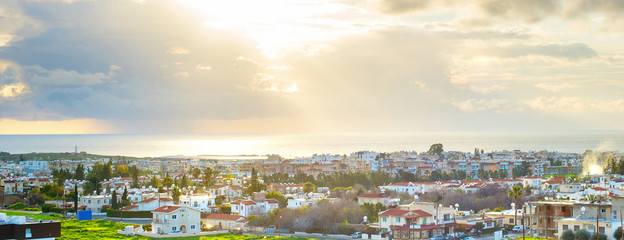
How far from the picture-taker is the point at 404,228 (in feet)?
113

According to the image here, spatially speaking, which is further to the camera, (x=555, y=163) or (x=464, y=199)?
(x=555, y=163)

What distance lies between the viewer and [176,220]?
121 feet

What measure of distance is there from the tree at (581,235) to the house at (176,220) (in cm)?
1959

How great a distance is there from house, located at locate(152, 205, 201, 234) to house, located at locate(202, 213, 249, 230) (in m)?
2.37

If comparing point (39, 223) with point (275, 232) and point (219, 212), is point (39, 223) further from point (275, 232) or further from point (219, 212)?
point (219, 212)

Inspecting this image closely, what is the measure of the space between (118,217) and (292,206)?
11515 mm

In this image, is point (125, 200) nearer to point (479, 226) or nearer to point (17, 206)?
point (17, 206)

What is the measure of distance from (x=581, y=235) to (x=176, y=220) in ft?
67.2

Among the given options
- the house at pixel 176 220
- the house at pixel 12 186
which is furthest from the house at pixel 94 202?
the house at pixel 12 186

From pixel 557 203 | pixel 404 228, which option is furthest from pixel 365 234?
pixel 557 203

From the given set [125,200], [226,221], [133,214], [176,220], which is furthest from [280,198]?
[176,220]

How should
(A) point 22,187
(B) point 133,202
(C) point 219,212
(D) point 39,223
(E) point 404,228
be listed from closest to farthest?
(D) point 39,223, (E) point 404,228, (C) point 219,212, (B) point 133,202, (A) point 22,187

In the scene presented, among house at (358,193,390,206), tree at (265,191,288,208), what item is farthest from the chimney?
house at (358,193,390,206)

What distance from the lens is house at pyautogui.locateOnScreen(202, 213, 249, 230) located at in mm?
39697
